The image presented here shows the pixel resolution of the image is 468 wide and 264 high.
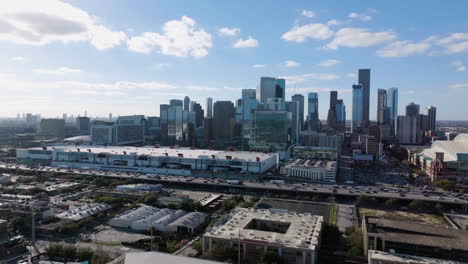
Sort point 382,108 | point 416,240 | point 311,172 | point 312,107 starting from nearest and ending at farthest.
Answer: point 416,240, point 311,172, point 312,107, point 382,108

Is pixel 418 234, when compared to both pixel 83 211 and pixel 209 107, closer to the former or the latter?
pixel 83 211

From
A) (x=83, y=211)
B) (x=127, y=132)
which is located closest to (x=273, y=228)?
(x=83, y=211)

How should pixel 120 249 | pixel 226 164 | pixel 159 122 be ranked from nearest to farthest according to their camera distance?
1. pixel 120 249
2. pixel 226 164
3. pixel 159 122

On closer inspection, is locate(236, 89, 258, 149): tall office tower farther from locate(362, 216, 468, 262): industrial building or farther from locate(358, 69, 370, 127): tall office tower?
locate(358, 69, 370, 127): tall office tower

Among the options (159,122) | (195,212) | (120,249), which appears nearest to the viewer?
(120,249)

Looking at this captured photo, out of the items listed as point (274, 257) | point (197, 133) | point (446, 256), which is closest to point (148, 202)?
point (274, 257)

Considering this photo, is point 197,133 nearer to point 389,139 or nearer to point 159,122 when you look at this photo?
point 159,122

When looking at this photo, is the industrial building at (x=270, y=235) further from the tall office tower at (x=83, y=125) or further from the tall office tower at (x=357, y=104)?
the tall office tower at (x=357, y=104)
